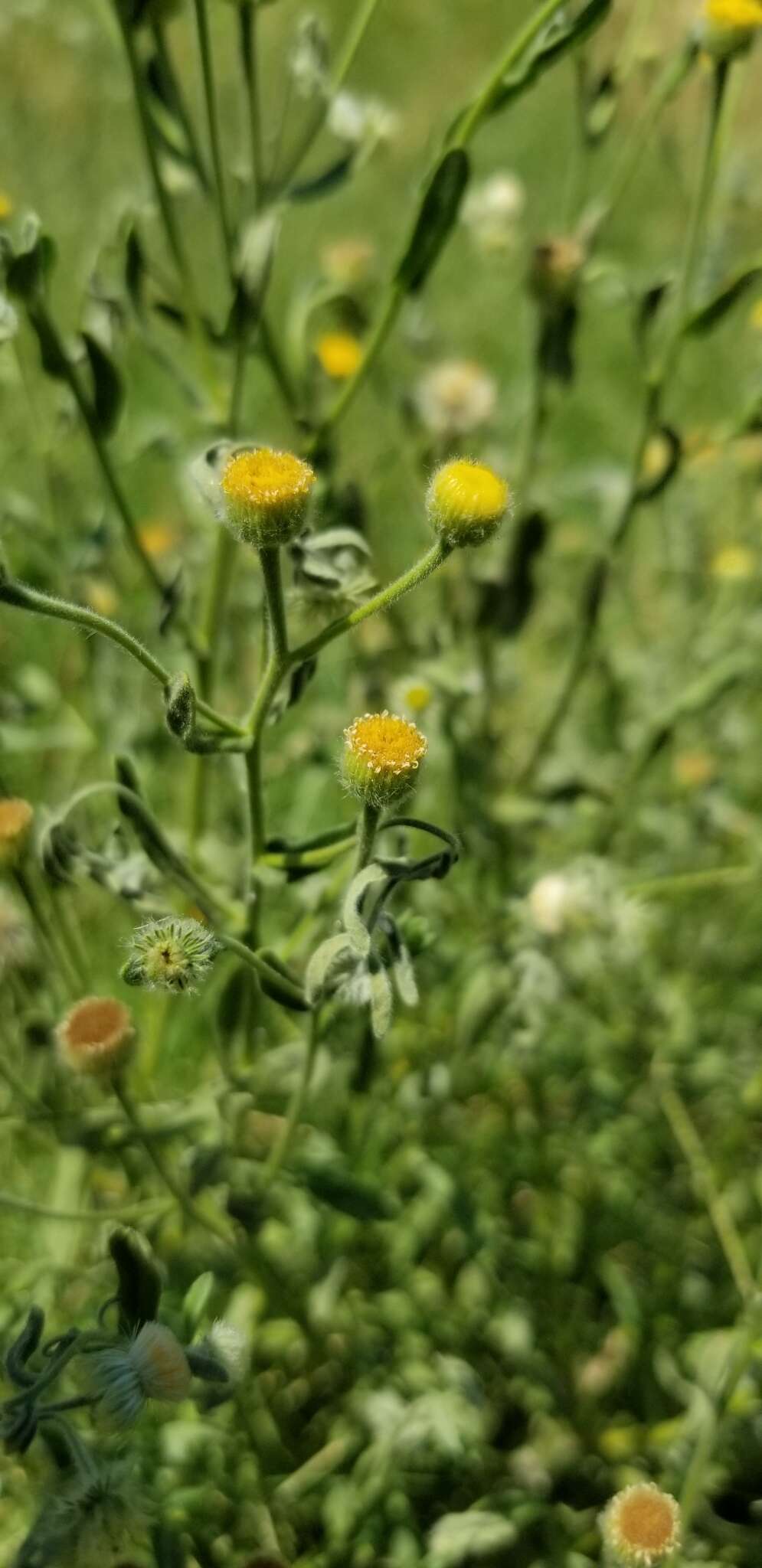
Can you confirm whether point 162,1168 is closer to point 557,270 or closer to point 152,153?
point 152,153

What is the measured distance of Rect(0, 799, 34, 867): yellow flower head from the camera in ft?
4.64

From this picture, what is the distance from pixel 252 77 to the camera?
1.46m

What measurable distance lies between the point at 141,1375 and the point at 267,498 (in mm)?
658

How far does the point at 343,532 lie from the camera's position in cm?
125

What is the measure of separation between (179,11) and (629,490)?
756mm

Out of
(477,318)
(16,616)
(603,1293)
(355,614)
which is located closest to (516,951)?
(603,1293)

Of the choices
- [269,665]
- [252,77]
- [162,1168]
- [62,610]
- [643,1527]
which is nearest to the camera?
[62,610]

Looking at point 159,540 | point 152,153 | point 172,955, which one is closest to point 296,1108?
point 172,955

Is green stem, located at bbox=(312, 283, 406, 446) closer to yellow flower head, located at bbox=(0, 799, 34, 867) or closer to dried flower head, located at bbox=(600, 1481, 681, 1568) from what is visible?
yellow flower head, located at bbox=(0, 799, 34, 867)

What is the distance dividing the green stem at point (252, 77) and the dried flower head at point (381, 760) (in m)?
0.77

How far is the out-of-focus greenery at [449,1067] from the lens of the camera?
4.91 ft

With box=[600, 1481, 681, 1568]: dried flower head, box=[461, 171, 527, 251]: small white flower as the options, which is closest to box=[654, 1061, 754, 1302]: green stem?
box=[600, 1481, 681, 1568]: dried flower head

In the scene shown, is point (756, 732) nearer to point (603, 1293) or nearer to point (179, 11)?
point (603, 1293)

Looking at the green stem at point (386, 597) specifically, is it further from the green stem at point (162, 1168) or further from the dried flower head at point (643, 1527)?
the dried flower head at point (643, 1527)
